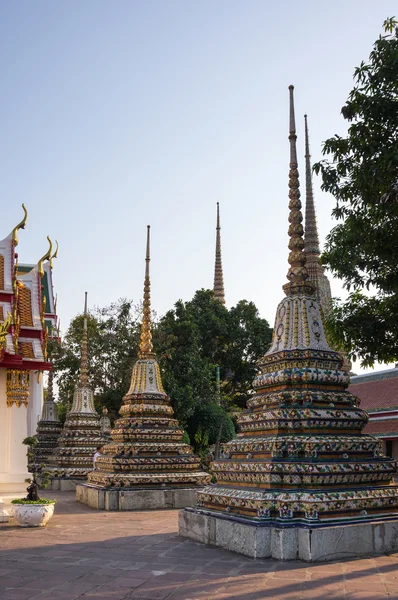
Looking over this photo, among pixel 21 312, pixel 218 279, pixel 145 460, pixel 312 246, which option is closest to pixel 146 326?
pixel 145 460

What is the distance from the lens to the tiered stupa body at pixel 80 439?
2116 centimetres

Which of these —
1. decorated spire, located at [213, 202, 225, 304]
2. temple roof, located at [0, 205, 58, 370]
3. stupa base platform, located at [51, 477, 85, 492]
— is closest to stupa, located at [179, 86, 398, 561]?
temple roof, located at [0, 205, 58, 370]

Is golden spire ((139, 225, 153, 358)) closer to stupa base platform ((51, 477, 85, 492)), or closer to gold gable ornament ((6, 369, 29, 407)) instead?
gold gable ornament ((6, 369, 29, 407))

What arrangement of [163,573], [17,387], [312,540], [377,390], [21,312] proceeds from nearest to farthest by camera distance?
[163,573] → [312,540] → [17,387] → [21,312] → [377,390]

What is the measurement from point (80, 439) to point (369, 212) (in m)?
15.2

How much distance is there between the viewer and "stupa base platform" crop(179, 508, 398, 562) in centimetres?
732

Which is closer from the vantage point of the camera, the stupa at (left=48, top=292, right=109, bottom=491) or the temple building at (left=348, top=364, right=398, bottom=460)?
the stupa at (left=48, top=292, right=109, bottom=491)

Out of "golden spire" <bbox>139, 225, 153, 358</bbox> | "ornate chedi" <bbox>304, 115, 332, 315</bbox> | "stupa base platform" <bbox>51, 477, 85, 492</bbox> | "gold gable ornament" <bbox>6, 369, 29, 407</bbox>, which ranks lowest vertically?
"stupa base platform" <bbox>51, 477, 85, 492</bbox>

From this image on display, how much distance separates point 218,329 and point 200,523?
2729 cm

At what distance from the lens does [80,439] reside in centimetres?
2178

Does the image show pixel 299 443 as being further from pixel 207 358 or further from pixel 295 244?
pixel 207 358

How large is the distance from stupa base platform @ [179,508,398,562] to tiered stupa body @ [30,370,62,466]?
19118 mm

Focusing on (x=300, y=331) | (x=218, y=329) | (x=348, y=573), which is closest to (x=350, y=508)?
(x=348, y=573)

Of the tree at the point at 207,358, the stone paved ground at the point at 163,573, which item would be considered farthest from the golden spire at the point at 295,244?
the tree at the point at 207,358
